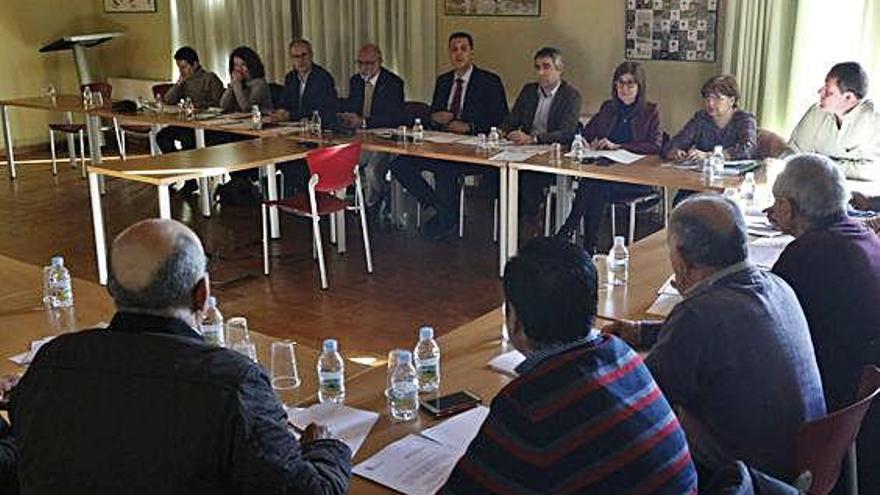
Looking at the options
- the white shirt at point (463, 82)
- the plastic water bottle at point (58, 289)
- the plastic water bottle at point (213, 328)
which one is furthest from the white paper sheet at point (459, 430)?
the white shirt at point (463, 82)

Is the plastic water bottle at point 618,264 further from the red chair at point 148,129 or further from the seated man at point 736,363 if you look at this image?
the red chair at point 148,129

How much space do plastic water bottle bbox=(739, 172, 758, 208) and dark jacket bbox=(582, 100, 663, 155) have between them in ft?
3.31

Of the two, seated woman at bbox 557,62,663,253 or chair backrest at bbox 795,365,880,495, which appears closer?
chair backrest at bbox 795,365,880,495

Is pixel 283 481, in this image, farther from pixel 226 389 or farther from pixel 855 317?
pixel 855 317

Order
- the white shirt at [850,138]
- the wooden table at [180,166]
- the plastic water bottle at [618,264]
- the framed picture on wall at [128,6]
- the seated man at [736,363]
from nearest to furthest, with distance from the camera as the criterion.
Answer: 1. the seated man at [736,363]
2. the plastic water bottle at [618,264]
3. the white shirt at [850,138]
4. the wooden table at [180,166]
5. the framed picture on wall at [128,6]

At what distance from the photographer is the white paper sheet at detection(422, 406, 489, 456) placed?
6.67ft

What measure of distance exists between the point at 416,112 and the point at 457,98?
32 centimetres

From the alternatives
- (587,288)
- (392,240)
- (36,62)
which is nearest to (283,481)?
(587,288)

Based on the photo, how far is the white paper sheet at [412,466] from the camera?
1.87 metres

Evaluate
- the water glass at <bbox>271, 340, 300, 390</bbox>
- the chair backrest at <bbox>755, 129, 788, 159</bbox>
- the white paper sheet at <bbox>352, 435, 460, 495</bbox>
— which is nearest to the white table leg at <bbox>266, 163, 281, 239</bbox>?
the chair backrest at <bbox>755, 129, 788, 159</bbox>

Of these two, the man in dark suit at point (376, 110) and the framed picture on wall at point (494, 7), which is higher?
the framed picture on wall at point (494, 7)

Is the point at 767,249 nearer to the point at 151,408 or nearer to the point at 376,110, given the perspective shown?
the point at 151,408

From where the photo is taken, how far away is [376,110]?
674cm

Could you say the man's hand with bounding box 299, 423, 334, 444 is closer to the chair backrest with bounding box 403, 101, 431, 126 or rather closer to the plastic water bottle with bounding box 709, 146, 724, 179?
the plastic water bottle with bounding box 709, 146, 724, 179
